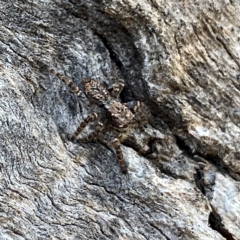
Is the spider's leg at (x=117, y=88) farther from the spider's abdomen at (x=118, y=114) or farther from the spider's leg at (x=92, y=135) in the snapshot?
the spider's leg at (x=92, y=135)

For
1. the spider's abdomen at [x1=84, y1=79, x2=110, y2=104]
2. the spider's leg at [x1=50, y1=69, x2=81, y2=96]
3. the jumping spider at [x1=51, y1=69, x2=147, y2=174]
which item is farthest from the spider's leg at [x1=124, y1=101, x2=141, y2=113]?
the spider's leg at [x1=50, y1=69, x2=81, y2=96]

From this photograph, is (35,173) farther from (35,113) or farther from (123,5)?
(123,5)

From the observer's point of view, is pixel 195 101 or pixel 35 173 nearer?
pixel 35 173

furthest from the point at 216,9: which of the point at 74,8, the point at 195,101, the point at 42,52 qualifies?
the point at 42,52

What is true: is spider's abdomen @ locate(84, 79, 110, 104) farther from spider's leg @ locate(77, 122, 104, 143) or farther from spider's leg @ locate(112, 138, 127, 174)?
spider's leg @ locate(112, 138, 127, 174)

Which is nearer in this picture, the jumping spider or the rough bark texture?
the rough bark texture

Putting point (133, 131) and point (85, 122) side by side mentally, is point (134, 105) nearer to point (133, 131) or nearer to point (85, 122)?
point (133, 131)

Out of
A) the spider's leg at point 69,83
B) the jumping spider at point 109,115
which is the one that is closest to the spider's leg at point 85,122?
the jumping spider at point 109,115
